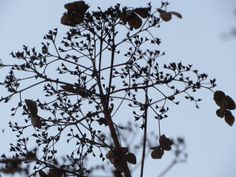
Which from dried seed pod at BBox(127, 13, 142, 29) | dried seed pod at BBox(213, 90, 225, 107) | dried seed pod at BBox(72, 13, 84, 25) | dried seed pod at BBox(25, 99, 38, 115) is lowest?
dried seed pod at BBox(213, 90, 225, 107)

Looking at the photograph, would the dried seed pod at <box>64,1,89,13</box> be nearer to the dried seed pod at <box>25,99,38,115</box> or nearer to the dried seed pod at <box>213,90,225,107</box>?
the dried seed pod at <box>25,99,38,115</box>

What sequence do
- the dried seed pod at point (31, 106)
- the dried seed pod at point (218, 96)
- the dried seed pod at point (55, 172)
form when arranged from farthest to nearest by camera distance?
the dried seed pod at point (218, 96) < the dried seed pod at point (31, 106) < the dried seed pod at point (55, 172)

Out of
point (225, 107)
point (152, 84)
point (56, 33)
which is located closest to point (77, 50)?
point (56, 33)

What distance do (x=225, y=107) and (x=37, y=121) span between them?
1547 mm

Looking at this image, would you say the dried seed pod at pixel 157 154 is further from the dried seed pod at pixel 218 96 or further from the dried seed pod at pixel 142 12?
the dried seed pod at pixel 142 12

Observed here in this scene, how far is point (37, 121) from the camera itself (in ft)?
10.0

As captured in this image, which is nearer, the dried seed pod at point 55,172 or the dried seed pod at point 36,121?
the dried seed pod at point 55,172

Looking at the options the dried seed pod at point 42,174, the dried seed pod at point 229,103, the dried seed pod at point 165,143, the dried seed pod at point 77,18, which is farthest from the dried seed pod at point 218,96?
the dried seed pod at point 42,174

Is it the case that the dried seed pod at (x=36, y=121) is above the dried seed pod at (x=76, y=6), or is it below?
below

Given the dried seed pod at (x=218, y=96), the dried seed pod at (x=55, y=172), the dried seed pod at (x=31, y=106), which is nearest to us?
the dried seed pod at (x=55, y=172)

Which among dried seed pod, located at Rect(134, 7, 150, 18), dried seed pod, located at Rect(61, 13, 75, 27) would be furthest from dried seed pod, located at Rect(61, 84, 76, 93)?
dried seed pod, located at Rect(134, 7, 150, 18)

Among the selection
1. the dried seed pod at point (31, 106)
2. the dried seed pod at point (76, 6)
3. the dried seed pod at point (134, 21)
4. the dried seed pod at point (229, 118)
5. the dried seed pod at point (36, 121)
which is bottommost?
the dried seed pod at point (229, 118)

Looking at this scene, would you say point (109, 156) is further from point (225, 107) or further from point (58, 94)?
point (225, 107)

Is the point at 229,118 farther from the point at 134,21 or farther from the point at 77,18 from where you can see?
the point at 77,18
